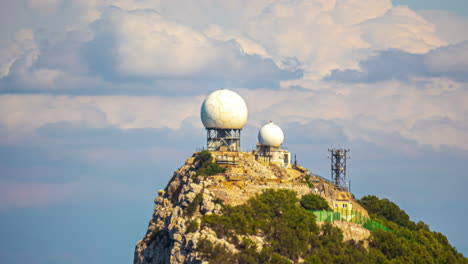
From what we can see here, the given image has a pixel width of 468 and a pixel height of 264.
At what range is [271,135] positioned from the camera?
552 feet

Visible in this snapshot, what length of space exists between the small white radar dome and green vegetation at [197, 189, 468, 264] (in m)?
30.9

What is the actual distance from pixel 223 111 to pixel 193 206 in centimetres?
3124

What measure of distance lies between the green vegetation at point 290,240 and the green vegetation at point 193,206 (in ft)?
15.5

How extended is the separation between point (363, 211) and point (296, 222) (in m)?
23.8

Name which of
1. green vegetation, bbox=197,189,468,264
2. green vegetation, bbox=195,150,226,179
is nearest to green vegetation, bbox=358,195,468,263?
green vegetation, bbox=197,189,468,264

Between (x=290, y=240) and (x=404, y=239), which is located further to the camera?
(x=404, y=239)

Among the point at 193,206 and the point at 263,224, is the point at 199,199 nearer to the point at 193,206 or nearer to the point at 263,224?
the point at 193,206

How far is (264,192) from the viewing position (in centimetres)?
13575

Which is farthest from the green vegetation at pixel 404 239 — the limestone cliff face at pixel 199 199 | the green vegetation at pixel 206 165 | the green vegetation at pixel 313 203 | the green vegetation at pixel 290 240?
the green vegetation at pixel 206 165

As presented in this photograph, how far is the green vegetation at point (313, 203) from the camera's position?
136750 mm

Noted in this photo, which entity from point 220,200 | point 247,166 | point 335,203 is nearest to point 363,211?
point 335,203

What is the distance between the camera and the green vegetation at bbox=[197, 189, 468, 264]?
119562 millimetres

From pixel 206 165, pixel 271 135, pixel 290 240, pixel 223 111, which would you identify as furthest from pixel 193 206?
pixel 271 135

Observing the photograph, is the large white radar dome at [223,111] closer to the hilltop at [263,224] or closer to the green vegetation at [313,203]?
the hilltop at [263,224]
